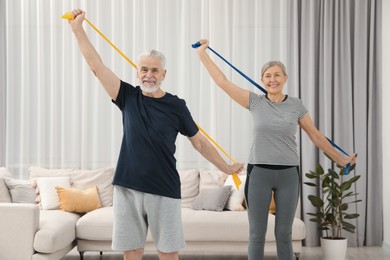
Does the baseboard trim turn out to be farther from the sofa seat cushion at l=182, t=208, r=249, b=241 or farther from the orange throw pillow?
the orange throw pillow

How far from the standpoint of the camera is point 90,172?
18.1 feet

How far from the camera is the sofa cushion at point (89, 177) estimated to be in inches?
212

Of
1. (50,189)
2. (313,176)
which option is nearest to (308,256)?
(313,176)

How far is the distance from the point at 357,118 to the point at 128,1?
258 centimetres

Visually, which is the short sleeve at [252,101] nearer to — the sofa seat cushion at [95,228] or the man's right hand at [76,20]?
the man's right hand at [76,20]

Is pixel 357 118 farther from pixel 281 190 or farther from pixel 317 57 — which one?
pixel 281 190

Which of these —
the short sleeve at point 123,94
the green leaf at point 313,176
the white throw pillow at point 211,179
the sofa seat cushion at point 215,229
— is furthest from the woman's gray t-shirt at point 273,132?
the white throw pillow at point 211,179

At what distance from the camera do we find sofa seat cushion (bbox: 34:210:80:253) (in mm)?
4066

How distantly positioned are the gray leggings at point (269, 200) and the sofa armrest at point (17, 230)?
161 centimetres

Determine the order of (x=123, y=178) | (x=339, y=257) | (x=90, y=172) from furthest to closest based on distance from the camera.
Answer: (x=90, y=172) < (x=339, y=257) < (x=123, y=178)

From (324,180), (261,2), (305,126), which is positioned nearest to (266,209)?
(305,126)

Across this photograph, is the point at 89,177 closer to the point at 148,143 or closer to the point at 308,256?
the point at 308,256

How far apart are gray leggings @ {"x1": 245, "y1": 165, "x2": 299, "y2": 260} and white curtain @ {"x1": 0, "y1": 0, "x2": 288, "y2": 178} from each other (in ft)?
8.25

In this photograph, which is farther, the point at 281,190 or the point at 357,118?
the point at 357,118
